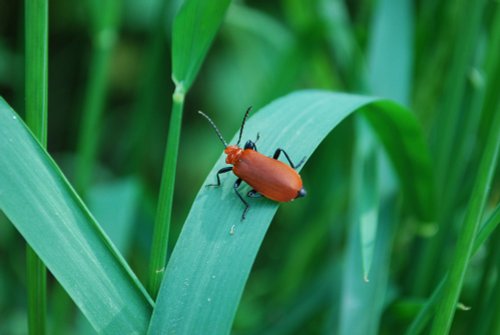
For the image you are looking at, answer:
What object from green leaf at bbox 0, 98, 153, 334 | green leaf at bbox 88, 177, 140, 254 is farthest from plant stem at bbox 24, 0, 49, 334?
green leaf at bbox 88, 177, 140, 254

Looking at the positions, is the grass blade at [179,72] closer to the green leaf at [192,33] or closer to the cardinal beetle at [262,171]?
the green leaf at [192,33]

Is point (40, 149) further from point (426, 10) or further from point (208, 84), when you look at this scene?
point (208, 84)

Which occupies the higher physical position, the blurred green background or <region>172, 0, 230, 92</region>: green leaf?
<region>172, 0, 230, 92</region>: green leaf

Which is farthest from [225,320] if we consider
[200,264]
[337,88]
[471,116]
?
[337,88]

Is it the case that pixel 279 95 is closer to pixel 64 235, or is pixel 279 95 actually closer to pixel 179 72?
pixel 179 72

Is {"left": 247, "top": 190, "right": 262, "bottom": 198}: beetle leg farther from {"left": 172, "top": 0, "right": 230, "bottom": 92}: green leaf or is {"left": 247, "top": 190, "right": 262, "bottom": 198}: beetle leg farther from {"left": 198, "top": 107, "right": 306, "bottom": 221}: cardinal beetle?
{"left": 172, "top": 0, "right": 230, "bottom": 92}: green leaf

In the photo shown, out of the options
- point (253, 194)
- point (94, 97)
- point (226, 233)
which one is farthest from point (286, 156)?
point (94, 97)
